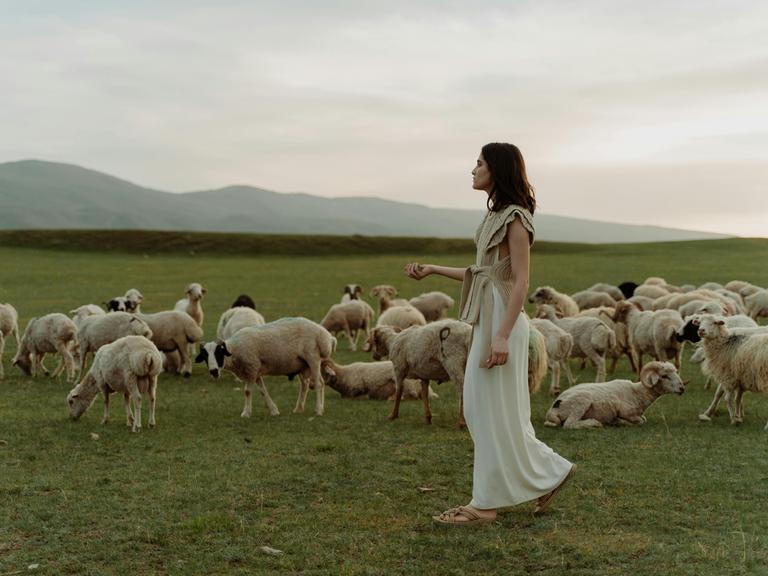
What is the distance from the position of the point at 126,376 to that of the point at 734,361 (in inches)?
311

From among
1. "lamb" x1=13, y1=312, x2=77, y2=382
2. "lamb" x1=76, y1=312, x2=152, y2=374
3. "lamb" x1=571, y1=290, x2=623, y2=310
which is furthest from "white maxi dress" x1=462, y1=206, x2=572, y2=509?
"lamb" x1=571, y1=290, x2=623, y2=310

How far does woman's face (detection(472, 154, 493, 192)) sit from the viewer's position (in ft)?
21.0

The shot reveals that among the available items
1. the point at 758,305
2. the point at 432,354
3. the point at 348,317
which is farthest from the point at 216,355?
the point at 758,305

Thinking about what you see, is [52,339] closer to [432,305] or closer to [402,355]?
[402,355]

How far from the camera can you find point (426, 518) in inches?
268

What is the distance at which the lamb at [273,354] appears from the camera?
1180cm

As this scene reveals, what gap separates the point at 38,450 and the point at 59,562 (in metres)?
4.11

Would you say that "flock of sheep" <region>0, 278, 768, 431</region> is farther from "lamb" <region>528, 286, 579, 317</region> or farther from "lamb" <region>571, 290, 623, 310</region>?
"lamb" <region>571, 290, 623, 310</region>

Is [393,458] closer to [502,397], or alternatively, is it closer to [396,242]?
[502,397]

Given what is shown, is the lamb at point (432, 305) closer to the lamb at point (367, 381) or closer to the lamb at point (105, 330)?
the lamb at point (367, 381)

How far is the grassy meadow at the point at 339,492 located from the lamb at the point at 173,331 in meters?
0.75

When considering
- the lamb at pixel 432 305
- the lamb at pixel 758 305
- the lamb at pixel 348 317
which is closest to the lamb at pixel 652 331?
the lamb at pixel 758 305

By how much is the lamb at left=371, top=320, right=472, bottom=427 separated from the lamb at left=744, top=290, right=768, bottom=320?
11871 mm

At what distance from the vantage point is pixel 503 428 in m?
6.38
